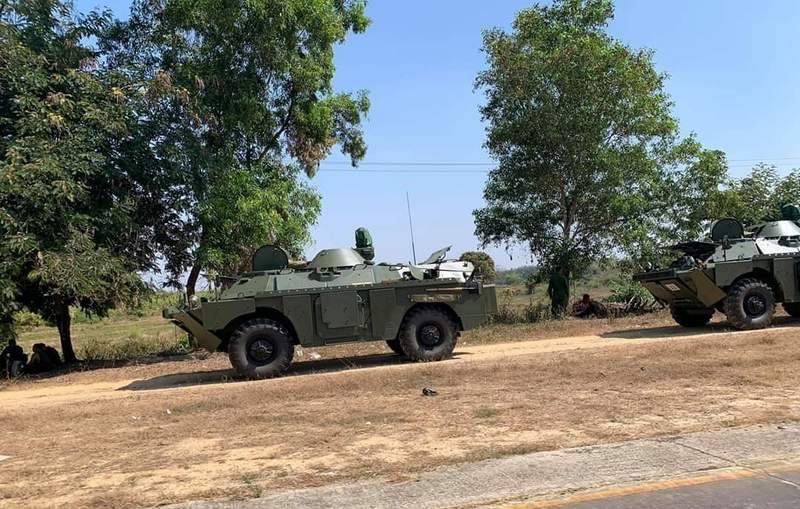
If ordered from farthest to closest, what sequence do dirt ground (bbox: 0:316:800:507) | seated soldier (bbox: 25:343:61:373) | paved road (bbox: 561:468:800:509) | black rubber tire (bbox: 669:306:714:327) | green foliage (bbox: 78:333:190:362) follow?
green foliage (bbox: 78:333:190:362), black rubber tire (bbox: 669:306:714:327), seated soldier (bbox: 25:343:61:373), dirt ground (bbox: 0:316:800:507), paved road (bbox: 561:468:800:509)

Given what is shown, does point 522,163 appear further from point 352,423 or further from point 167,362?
point 352,423

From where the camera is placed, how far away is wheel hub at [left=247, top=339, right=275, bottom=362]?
11336mm

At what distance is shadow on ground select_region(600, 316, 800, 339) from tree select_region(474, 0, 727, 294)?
3.88 m

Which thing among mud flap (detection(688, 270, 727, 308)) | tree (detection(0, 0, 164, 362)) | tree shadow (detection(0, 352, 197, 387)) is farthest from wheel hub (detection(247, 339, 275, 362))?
mud flap (detection(688, 270, 727, 308))

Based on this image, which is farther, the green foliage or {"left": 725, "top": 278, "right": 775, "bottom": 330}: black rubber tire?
the green foliage

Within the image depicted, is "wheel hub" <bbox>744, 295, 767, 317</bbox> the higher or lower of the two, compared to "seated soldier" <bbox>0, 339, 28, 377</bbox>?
lower

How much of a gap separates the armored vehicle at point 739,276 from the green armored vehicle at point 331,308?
4.37 m

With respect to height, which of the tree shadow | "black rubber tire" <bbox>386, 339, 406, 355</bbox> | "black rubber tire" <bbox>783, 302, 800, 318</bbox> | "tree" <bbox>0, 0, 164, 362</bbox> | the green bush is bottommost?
"black rubber tire" <bbox>783, 302, 800, 318</bbox>

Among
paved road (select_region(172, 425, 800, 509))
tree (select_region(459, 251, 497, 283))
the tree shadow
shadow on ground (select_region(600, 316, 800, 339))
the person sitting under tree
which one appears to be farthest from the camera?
tree (select_region(459, 251, 497, 283))

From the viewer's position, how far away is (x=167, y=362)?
1495 centimetres

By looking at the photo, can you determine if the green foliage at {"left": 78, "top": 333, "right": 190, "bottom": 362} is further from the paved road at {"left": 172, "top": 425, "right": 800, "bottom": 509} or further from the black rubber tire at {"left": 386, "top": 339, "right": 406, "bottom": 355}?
the paved road at {"left": 172, "top": 425, "right": 800, "bottom": 509}

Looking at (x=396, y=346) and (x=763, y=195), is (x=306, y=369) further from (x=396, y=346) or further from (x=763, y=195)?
(x=763, y=195)

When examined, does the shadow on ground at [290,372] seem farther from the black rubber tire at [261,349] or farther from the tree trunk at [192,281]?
the tree trunk at [192,281]

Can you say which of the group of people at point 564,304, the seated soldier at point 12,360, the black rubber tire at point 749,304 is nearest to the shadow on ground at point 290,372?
the seated soldier at point 12,360
